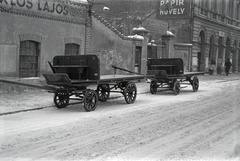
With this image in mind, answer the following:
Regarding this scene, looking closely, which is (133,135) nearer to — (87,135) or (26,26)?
(87,135)

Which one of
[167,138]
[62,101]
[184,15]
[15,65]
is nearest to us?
[167,138]

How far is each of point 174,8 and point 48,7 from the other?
18071 mm

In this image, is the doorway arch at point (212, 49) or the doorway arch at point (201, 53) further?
the doorway arch at point (212, 49)

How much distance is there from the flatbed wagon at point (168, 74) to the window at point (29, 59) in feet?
16.0

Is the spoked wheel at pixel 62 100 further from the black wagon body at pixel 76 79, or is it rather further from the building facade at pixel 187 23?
the building facade at pixel 187 23

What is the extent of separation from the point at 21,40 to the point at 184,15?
768 inches

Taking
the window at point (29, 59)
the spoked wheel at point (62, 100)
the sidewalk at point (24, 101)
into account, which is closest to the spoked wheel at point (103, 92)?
the spoked wheel at point (62, 100)

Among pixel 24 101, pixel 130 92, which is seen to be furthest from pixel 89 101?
pixel 24 101

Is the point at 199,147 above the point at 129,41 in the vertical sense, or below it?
below

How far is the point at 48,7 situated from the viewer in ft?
49.2

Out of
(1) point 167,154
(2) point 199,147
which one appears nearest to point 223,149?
(2) point 199,147

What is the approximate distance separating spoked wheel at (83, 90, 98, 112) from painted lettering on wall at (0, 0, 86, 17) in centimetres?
546

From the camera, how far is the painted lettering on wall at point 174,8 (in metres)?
30.3

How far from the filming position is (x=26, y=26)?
554 inches
